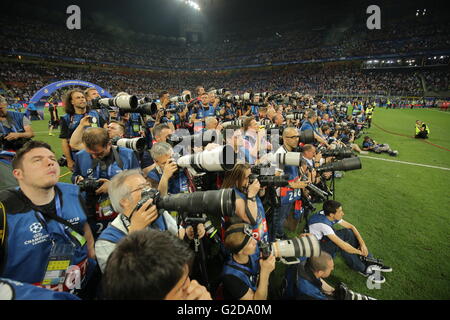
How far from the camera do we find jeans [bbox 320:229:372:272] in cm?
282

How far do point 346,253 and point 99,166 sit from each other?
11.6ft

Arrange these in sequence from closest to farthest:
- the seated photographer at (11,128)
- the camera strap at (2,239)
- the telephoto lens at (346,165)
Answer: the camera strap at (2,239) < the telephoto lens at (346,165) < the seated photographer at (11,128)

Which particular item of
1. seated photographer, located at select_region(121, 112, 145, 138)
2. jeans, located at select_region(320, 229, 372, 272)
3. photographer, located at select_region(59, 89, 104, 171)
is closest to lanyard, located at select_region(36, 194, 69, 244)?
photographer, located at select_region(59, 89, 104, 171)

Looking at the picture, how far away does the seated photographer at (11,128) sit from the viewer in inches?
145

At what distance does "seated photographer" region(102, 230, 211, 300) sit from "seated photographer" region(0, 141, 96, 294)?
1.02 meters

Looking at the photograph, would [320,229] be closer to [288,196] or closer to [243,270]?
[288,196]

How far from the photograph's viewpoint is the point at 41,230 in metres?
1.52

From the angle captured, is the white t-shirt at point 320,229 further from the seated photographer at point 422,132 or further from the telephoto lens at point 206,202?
the seated photographer at point 422,132

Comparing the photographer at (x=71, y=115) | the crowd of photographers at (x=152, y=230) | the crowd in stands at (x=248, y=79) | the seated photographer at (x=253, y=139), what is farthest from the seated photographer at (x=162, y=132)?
the crowd in stands at (x=248, y=79)

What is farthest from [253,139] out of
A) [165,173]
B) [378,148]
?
[378,148]

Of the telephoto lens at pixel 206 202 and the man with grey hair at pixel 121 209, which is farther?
the man with grey hair at pixel 121 209

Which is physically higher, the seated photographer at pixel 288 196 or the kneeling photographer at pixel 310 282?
the seated photographer at pixel 288 196

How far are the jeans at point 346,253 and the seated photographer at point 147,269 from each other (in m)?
2.64

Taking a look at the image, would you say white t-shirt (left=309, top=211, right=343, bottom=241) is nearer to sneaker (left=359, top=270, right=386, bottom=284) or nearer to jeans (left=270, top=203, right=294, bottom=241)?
jeans (left=270, top=203, right=294, bottom=241)
